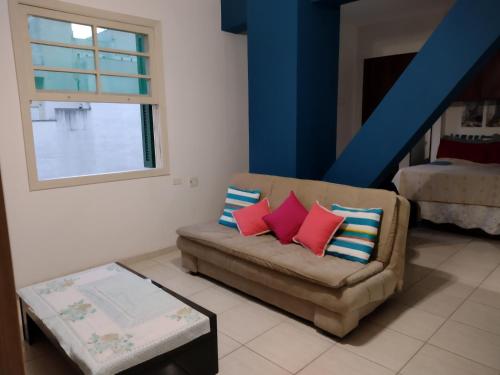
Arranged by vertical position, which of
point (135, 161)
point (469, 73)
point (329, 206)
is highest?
point (469, 73)

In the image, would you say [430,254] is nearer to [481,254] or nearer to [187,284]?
[481,254]

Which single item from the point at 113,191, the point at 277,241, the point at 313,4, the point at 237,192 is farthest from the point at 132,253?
the point at 313,4

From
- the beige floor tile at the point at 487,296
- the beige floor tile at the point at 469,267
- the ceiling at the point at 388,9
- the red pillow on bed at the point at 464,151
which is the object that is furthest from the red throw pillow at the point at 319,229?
the red pillow on bed at the point at 464,151

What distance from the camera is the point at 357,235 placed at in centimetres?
271

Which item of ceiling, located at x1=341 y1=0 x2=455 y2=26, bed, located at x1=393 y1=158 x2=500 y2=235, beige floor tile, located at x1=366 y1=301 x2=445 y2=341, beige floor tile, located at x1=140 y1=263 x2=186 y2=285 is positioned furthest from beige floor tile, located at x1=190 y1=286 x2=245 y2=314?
ceiling, located at x1=341 y1=0 x2=455 y2=26

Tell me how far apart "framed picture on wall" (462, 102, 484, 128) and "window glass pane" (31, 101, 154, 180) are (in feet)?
14.5

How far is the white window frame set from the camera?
9.76 ft

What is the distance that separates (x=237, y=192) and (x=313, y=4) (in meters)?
1.90

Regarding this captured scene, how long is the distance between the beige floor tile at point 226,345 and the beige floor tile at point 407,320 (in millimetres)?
1002

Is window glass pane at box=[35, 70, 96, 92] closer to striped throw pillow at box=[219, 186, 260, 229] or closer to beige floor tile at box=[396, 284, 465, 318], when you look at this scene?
striped throw pillow at box=[219, 186, 260, 229]

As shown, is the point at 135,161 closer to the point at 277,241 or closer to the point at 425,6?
the point at 277,241

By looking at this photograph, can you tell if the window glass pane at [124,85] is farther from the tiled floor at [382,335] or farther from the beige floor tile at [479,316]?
the beige floor tile at [479,316]

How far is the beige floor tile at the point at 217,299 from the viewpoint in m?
2.96

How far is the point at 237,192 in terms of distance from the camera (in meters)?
3.70
